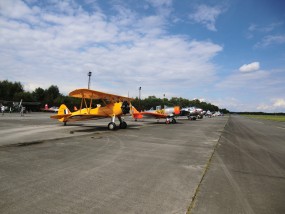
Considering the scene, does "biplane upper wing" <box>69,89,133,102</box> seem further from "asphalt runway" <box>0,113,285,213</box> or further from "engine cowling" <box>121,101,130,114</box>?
"asphalt runway" <box>0,113,285,213</box>

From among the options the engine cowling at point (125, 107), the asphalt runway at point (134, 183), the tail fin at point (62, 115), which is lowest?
the asphalt runway at point (134, 183)

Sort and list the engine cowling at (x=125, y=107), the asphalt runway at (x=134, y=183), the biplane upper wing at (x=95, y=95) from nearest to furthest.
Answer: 1. the asphalt runway at (x=134, y=183)
2. the biplane upper wing at (x=95, y=95)
3. the engine cowling at (x=125, y=107)

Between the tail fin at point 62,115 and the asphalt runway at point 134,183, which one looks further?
the tail fin at point 62,115

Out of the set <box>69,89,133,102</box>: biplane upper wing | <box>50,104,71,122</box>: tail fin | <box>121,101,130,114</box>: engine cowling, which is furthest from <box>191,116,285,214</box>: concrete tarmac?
<box>50,104,71,122</box>: tail fin

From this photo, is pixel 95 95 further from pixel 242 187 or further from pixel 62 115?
pixel 242 187

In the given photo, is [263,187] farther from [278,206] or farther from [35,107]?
[35,107]

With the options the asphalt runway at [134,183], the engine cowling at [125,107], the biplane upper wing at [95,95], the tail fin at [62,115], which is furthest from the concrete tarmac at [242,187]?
the tail fin at [62,115]

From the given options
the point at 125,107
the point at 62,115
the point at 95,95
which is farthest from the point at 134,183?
the point at 62,115

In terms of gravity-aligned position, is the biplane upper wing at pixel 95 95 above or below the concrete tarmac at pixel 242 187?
above

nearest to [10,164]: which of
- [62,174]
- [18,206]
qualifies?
[62,174]

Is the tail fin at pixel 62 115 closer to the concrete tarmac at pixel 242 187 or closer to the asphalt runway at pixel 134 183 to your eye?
the asphalt runway at pixel 134 183

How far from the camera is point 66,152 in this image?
805 centimetres

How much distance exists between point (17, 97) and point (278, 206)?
74.9m

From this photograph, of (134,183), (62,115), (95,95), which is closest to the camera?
(134,183)
